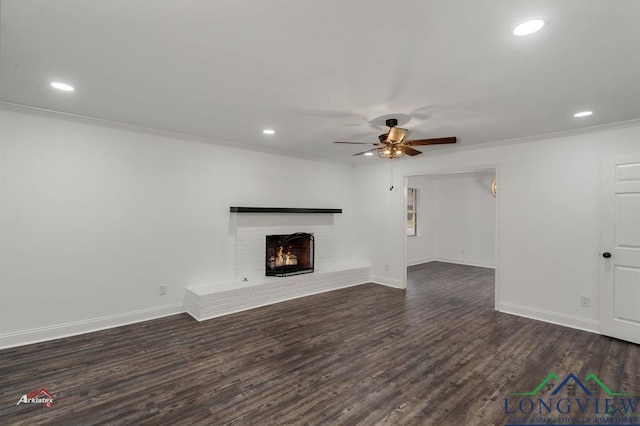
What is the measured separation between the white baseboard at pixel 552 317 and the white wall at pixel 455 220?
3.76 m

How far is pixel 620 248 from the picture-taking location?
344cm

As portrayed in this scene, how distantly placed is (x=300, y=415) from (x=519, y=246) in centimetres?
382

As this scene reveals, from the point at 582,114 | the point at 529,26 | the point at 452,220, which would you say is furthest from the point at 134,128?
the point at 452,220

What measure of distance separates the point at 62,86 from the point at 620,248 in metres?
6.10

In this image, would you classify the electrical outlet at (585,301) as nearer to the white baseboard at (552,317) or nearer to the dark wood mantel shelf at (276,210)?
the white baseboard at (552,317)

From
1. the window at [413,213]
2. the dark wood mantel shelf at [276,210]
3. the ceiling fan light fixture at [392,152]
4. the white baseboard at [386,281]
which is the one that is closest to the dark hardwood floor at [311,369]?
the white baseboard at [386,281]

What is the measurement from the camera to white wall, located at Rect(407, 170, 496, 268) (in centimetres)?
783

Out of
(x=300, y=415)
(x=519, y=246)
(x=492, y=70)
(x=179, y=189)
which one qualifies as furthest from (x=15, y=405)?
(x=519, y=246)

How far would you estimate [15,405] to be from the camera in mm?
2205

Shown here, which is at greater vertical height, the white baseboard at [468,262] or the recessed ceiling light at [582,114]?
the recessed ceiling light at [582,114]

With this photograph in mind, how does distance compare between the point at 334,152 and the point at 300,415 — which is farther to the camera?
the point at 334,152

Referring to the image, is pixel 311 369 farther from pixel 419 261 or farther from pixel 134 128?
pixel 419 261

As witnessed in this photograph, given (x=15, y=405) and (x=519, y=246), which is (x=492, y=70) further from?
(x=15, y=405)

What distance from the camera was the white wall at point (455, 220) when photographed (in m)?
7.83
